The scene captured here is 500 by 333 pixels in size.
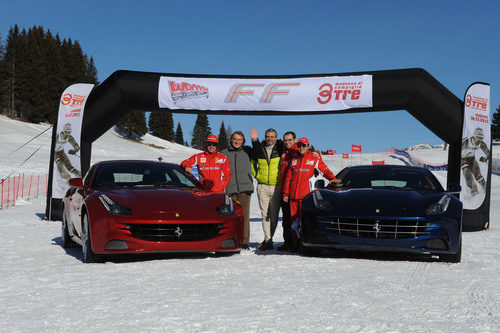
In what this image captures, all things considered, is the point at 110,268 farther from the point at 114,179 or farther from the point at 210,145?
the point at 210,145

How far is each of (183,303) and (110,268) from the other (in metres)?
2.06

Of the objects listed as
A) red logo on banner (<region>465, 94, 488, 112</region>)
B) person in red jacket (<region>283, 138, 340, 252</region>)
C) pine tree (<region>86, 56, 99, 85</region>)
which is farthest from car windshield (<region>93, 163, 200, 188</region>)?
pine tree (<region>86, 56, 99, 85</region>)

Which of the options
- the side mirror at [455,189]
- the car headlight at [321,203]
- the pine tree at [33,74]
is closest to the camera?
the car headlight at [321,203]

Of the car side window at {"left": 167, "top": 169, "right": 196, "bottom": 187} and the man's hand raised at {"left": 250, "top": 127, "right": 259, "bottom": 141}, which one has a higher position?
the man's hand raised at {"left": 250, "top": 127, "right": 259, "bottom": 141}

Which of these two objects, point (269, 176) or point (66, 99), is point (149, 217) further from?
point (66, 99)

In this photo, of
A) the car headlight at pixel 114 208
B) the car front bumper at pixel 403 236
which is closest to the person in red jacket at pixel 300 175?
the car front bumper at pixel 403 236

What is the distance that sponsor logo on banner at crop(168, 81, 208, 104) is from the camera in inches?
477

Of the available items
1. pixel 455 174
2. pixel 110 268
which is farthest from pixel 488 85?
pixel 110 268

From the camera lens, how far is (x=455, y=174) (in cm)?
1174

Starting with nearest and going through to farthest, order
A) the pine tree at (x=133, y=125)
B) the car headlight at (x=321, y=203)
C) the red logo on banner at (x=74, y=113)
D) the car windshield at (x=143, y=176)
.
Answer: the car headlight at (x=321, y=203) → the car windshield at (x=143, y=176) → the red logo on banner at (x=74, y=113) → the pine tree at (x=133, y=125)

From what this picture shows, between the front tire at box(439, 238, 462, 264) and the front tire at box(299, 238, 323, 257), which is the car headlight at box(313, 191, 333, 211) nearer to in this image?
the front tire at box(299, 238, 323, 257)

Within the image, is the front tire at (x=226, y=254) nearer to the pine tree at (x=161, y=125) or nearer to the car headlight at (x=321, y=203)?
the car headlight at (x=321, y=203)

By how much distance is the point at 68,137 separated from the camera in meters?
12.8

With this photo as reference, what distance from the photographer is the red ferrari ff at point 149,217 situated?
598 cm
